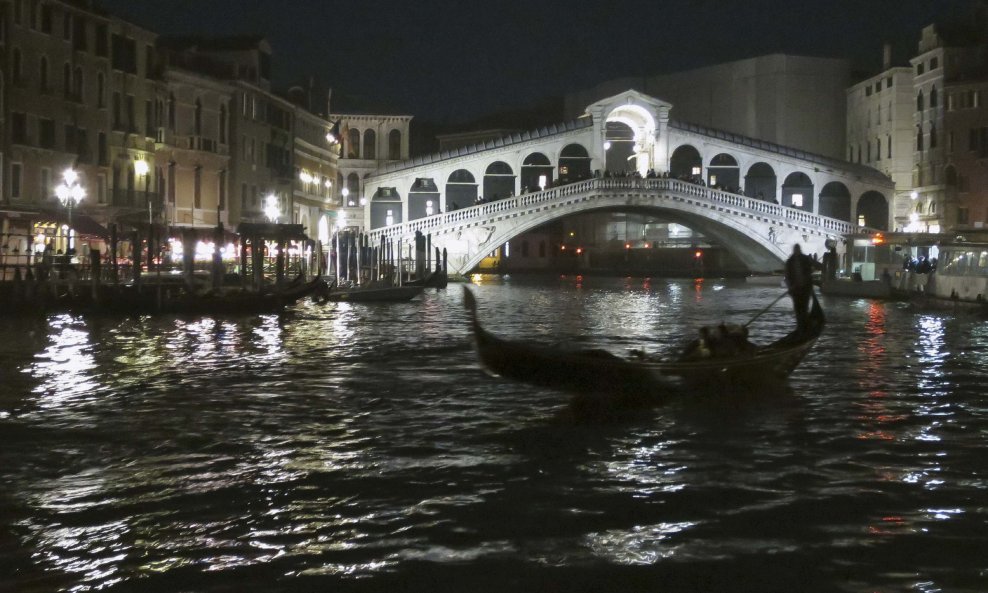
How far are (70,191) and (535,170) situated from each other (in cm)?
2602

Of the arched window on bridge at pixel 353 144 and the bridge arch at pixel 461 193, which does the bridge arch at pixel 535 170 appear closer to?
the bridge arch at pixel 461 193

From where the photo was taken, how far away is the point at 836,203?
4212 cm

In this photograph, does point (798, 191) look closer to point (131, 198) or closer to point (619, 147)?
point (619, 147)

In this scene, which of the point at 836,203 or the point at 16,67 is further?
the point at 836,203

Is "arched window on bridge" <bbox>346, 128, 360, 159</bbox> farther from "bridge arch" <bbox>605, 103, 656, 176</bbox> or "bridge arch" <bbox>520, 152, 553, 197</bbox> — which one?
"bridge arch" <bbox>605, 103, 656, 176</bbox>

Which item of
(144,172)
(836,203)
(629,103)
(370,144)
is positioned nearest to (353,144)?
(370,144)

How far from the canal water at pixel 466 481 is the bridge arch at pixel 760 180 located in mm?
31538

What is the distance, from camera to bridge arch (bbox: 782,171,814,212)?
4203cm

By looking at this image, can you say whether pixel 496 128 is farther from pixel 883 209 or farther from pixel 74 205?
pixel 74 205

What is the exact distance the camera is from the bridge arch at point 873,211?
133 feet

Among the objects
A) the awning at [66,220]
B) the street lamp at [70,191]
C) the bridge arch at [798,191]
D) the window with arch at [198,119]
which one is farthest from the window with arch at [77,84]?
the bridge arch at [798,191]

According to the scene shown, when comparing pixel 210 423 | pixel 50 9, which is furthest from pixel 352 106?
pixel 210 423

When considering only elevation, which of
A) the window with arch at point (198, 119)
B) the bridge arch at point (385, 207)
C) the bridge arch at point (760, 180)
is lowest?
the bridge arch at point (385, 207)

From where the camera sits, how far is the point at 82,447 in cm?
700
